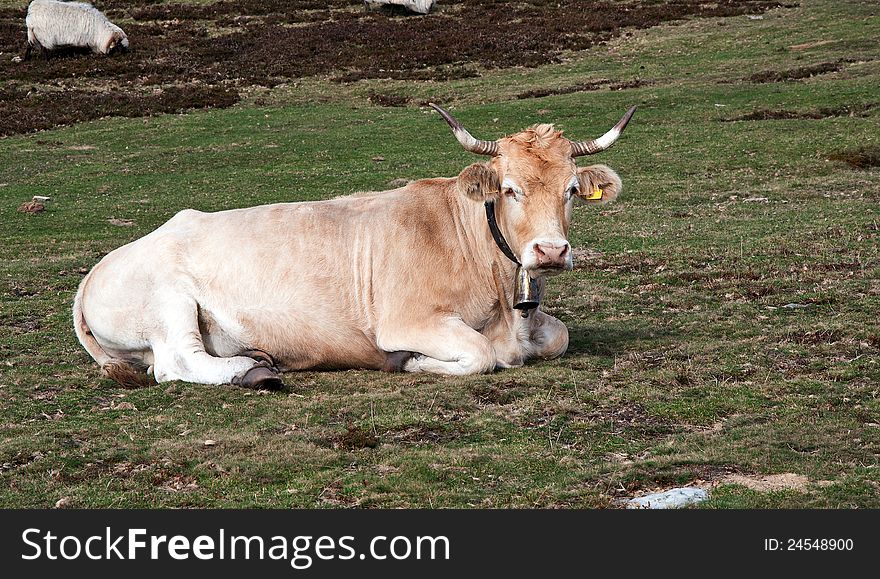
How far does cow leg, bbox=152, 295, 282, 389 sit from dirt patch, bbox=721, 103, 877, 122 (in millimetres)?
22113

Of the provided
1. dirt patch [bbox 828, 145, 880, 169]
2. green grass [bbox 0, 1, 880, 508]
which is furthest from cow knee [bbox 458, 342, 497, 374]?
dirt patch [bbox 828, 145, 880, 169]

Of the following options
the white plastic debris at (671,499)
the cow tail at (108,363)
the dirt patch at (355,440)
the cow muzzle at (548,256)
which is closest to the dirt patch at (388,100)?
the cow tail at (108,363)

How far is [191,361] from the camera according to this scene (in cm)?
1009

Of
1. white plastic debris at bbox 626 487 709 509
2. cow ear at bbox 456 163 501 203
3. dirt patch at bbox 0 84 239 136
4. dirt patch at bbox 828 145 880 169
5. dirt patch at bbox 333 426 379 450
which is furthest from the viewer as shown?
dirt patch at bbox 0 84 239 136

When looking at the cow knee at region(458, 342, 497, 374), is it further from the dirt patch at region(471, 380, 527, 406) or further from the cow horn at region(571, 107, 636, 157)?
the cow horn at region(571, 107, 636, 157)

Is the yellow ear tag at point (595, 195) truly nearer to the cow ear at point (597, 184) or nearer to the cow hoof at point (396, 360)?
the cow ear at point (597, 184)

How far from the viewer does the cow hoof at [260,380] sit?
9.67m

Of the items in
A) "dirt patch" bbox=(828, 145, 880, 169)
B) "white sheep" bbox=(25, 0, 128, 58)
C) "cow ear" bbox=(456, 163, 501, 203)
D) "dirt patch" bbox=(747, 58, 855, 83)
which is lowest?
"dirt patch" bbox=(828, 145, 880, 169)

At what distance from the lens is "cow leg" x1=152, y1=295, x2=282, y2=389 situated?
32.2ft

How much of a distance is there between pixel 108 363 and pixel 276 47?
37.0m

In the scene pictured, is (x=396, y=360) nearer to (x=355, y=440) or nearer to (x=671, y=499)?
(x=355, y=440)

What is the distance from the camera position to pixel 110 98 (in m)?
38.1

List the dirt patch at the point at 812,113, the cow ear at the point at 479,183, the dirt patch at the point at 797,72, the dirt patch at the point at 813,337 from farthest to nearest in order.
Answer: the dirt patch at the point at 797,72
the dirt patch at the point at 812,113
the dirt patch at the point at 813,337
the cow ear at the point at 479,183

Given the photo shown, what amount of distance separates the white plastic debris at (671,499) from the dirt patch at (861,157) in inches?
737
